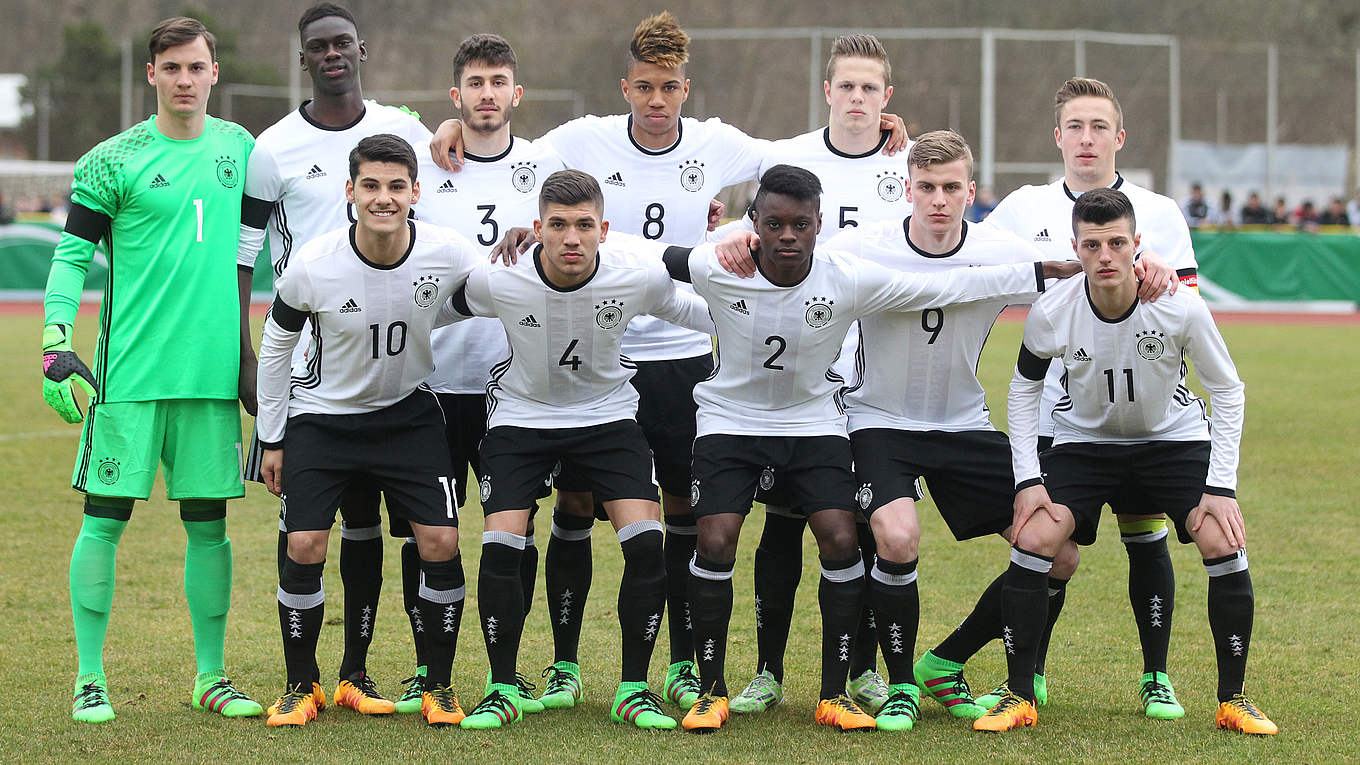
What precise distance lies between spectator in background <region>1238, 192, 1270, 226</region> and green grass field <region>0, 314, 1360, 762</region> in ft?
62.8

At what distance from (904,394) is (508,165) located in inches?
66.9

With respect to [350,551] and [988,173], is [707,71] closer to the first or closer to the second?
[988,173]

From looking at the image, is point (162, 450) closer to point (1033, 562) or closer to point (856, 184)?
point (856, 184)

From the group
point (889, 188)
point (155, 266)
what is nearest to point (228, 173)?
point (155, 266)

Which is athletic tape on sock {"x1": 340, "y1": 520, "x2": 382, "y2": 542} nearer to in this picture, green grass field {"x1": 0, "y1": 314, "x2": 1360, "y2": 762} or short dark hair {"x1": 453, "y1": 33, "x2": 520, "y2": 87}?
green grass field {"x1": 0, "y1": 314, "x2": 1360, "y2": 762}

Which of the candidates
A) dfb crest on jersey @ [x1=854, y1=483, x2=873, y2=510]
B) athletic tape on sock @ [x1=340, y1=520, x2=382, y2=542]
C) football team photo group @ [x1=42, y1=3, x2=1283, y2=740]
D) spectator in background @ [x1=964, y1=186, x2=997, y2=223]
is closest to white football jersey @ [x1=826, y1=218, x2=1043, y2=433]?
football team photo group @ [x1=42, y1=3, x2=1283, y2=740]

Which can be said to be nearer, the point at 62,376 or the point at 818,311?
the point at 62,376

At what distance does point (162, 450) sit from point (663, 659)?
2.14m

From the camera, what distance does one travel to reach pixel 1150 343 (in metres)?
4.75

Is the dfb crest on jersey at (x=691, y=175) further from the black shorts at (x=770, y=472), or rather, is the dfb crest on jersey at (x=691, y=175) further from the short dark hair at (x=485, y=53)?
the black shorts at (x=770, y=472)

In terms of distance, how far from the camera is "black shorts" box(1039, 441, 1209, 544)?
4.81 meters

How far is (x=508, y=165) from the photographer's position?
5270mm

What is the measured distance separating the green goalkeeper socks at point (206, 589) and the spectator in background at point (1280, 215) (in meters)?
26.4

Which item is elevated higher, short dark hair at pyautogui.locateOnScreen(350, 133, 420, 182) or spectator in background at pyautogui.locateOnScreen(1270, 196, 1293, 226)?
spectator in background at pyautogui.locateOnScreen(1270, 196, 1293, 226)
